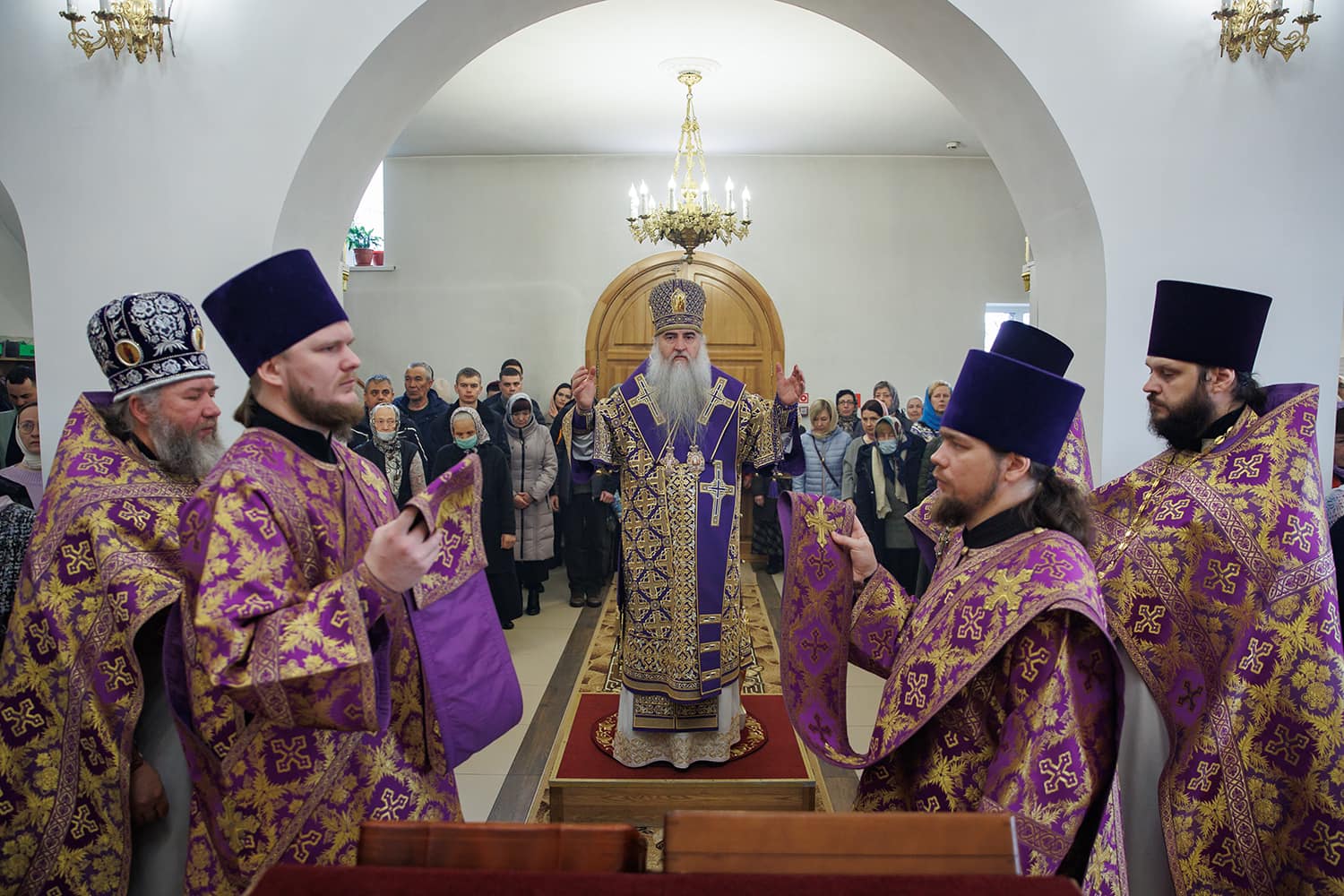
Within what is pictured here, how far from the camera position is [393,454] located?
5.04 meters

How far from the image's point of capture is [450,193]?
9109mm

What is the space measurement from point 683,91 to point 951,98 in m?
3.77

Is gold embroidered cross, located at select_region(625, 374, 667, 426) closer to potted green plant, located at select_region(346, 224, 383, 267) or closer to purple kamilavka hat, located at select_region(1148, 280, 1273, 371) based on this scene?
purple kamilavka hat, located at select_region(1148, 280, 1273, 371)

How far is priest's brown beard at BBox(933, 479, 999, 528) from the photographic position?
1.80 metres

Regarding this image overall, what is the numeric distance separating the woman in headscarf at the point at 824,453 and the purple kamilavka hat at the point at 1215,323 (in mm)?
4576

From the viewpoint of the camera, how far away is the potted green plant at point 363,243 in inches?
362

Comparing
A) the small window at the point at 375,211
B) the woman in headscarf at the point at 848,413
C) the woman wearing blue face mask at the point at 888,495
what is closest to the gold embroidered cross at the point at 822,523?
the woman wearing blue face mask at the point at 888,495

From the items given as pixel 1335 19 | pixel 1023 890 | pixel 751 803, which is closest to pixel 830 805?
pixel 751 803

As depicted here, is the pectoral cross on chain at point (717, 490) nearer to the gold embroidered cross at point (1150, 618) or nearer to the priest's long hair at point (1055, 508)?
the gold embroidered cross at point (1150, 618)

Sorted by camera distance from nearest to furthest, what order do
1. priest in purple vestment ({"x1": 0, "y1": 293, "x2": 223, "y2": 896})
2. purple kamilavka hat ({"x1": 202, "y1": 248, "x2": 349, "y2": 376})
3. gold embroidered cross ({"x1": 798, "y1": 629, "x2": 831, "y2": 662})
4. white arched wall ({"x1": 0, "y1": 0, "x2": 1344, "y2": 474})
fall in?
purple kamilavka hat ({"x1": 202, "y1": 248, "x2": 349, "y2": 376})
priest in purple vestment ({"x1": 0, "y1": 293, "x2": 223, "y2": 896})
gold embroidered cross ({"x1": 798, "y1": 629, "x2": 831, "y2": 662})
white arched wall ({"x1": 0, "y1": 0, "x2": 1344, "y2": 474})

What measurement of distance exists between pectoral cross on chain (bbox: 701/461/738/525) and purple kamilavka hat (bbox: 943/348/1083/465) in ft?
6.52

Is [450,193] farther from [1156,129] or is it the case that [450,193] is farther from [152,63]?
[1156,129]

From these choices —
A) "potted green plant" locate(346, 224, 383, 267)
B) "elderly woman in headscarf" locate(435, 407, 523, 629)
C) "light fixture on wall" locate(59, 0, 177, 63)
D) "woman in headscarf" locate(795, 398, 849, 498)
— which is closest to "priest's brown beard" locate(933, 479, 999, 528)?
"light fixture on wall" locate(59, 0, 177, 63)

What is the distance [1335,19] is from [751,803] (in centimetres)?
360
